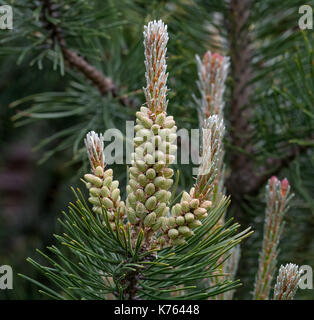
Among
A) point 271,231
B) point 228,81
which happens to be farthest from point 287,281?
point 228,81

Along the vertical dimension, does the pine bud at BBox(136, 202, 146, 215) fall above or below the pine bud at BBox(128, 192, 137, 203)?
below

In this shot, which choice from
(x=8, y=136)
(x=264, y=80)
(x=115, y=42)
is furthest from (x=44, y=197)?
(x=264, y=80)

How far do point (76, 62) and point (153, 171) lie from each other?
1.34 feet

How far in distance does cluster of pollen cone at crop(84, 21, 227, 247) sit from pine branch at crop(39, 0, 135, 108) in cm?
33

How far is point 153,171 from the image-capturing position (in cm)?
37

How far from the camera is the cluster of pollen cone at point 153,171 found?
14.6 inches

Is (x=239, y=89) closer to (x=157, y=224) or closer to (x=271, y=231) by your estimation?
(x=271, y=231)

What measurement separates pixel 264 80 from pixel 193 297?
1.81ft

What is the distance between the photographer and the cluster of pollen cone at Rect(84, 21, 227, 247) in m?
0.37

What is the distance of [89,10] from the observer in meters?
0.72

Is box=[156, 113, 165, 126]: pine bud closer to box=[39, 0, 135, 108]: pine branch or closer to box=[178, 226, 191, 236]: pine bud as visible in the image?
box=[178, 226, 191, 236]: pine bud

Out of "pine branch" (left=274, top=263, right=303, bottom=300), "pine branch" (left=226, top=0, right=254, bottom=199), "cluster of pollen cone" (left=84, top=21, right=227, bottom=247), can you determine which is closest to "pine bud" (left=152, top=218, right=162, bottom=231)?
"cluster of pollen cone" (left=84, top=21, right=227, bottom=247)

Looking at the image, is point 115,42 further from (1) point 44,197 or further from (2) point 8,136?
(1) point 44,197
